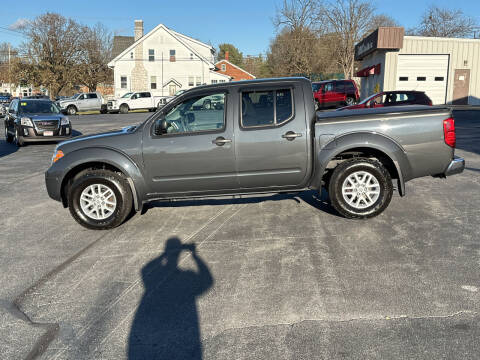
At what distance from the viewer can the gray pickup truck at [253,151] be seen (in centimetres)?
569

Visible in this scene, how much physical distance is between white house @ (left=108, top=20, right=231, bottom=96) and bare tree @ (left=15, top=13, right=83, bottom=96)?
9979 millimetres

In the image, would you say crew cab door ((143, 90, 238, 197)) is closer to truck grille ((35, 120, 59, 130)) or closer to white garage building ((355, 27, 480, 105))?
truck grille ((35, 120, 59, 130))

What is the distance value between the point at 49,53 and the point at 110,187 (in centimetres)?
5823

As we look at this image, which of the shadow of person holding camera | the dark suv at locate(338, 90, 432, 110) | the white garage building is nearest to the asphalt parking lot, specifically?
the shadow of person holding camera

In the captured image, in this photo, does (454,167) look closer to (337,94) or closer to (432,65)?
(337,94)

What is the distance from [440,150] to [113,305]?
14.8 ft

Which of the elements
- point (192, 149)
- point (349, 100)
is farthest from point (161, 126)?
point (349, 100)

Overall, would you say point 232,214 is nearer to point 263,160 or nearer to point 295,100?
point 263,160

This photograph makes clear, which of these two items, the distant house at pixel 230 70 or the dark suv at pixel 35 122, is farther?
the distant house at pixel 230 70

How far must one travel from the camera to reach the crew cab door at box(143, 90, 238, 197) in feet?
18.7

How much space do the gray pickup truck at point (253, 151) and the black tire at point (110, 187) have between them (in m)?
0.01

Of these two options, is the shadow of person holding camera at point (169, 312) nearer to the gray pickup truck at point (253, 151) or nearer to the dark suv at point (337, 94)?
the gray pickup truck at point (253, 151)

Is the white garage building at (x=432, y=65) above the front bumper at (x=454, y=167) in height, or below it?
above

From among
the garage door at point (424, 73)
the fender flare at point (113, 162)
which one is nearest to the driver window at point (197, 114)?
the fender flare at point (113, 162)
